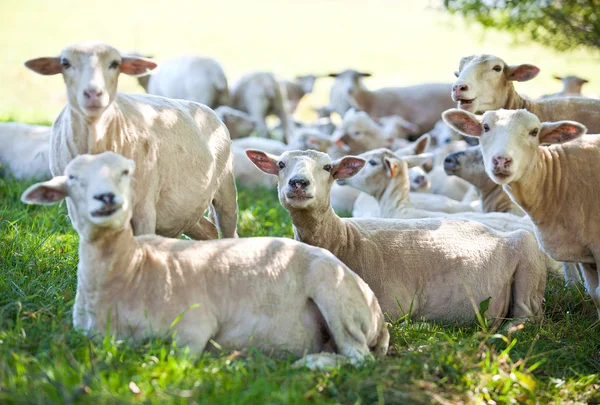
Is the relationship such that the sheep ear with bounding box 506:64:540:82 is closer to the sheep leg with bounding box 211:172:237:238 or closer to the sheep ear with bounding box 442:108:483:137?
the sheep ear with bounding box 442:108:483:137

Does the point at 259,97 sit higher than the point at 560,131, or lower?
lower

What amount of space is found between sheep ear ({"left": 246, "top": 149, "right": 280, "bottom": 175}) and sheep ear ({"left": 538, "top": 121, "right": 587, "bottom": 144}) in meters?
1.96

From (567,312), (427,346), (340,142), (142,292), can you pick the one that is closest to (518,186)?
(567,312)

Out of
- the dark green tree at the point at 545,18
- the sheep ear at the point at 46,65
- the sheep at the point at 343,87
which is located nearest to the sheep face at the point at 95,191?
the sheep ear at the point at 46,65

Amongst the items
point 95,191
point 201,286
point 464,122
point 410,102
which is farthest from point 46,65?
point 410,102

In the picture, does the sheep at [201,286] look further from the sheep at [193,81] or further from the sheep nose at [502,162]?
the sheep at [193,81]

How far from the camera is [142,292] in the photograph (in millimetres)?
4367

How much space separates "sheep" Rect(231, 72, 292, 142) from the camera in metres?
14.0

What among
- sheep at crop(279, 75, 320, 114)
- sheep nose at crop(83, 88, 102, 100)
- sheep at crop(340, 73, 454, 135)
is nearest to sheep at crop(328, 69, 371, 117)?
sheep at crop(340, 73, 454, 135)

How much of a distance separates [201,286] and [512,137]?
236cm

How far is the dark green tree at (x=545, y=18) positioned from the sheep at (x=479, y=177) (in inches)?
176

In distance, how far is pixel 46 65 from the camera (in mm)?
4961

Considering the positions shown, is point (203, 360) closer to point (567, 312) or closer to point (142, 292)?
point (142, 292)

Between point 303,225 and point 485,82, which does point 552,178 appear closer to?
point 485,82
